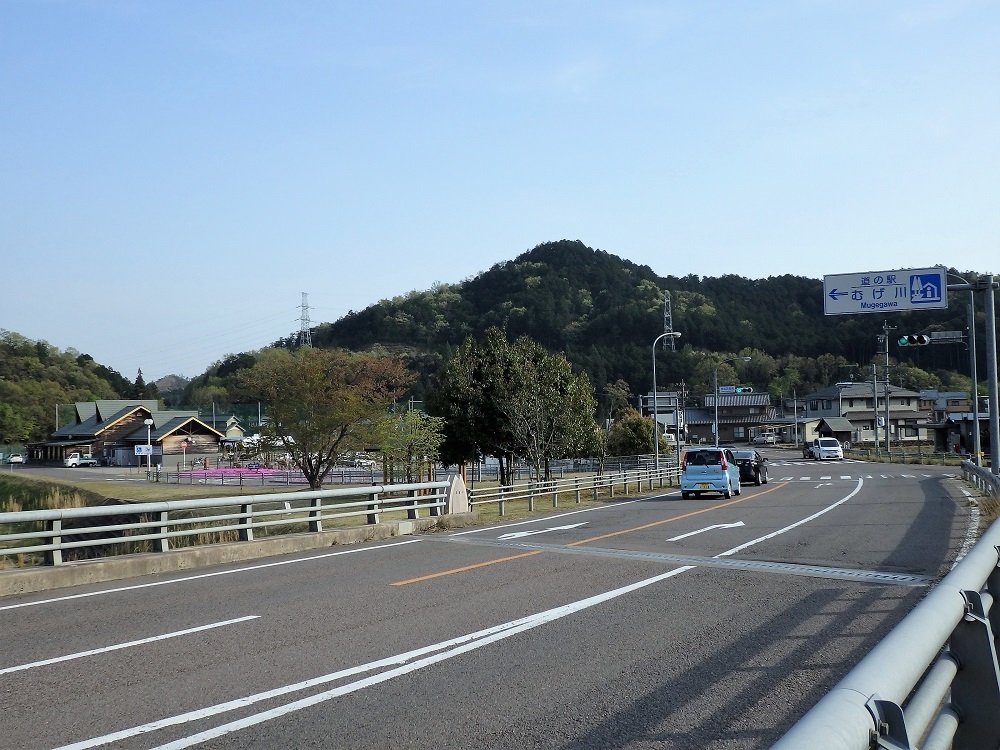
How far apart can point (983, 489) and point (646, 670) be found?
28.7 metres

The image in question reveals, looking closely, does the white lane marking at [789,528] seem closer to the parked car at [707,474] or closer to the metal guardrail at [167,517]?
the parked car at [707,474]

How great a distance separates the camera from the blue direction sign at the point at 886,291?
2978cm

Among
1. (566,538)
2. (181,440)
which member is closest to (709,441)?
(181,440)

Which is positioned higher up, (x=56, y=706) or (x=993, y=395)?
(x=993, y=395)

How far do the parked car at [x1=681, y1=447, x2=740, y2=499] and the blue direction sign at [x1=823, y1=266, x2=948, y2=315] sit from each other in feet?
22.3

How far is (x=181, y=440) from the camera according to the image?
91562 millimetres

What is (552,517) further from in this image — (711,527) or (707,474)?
(707,474)

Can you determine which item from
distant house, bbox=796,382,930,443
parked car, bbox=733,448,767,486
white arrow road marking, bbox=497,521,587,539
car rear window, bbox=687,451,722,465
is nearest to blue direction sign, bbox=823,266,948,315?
car rear window, bbox=687,451,722,465

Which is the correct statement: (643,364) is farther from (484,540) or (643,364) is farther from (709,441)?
(484,540)

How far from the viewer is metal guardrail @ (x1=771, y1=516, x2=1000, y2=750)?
8.85 feet

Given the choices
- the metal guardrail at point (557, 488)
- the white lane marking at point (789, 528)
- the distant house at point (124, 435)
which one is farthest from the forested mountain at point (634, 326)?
the white lane marking at point (789, 528)

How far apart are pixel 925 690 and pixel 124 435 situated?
333 feet

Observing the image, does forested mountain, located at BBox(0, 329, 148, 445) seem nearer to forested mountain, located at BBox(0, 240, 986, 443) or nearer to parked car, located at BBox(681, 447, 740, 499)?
forested mountain, located at BBox(0, 240, 986, 443)

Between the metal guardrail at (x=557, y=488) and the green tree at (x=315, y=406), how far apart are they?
745 centimetres
